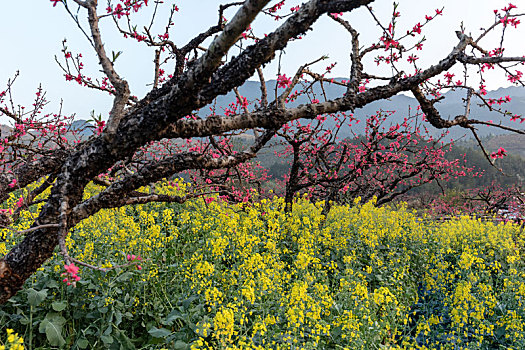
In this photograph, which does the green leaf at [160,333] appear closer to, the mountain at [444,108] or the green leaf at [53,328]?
the green leaf at [53,328]

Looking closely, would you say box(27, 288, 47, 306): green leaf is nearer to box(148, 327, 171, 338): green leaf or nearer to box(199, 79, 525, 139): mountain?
box(148, 327, 171, 338): green leaf

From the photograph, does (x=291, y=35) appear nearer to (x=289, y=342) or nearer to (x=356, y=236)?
(x=289, y=342)

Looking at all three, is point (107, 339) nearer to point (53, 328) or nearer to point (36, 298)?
point (53, 328)

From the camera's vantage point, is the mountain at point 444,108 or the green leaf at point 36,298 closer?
the green leaf at point 36,298

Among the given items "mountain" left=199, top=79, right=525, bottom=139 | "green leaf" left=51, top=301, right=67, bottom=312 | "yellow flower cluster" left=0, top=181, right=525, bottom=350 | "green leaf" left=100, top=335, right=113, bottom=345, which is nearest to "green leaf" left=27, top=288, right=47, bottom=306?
"green leaf" left=51, top=301, right=67, bottom=312

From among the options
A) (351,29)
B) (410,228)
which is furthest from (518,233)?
(351,29)

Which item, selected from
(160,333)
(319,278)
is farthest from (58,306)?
(319,278)

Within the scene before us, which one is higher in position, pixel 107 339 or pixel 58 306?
pixel 58 306

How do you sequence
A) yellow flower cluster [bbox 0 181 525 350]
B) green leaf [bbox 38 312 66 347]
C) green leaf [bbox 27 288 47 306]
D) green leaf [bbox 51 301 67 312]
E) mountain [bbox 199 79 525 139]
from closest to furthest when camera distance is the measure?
green leaf [bbox 38 312 66 347]
green leaf [bbox 27 288 47 306]
green leaf [bbox 51 301 67 312]
yellow flower cluster [bbox 0 181 525 350]
mountain [bbox 199 79 525 139]

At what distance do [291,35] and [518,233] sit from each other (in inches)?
412

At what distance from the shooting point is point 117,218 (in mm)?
6520

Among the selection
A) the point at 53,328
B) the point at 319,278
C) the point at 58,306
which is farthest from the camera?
the point at 319,278

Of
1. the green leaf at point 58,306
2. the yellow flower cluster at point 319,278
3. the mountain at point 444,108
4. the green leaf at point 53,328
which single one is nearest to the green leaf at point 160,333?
the yellow flower cluster at point 319,278

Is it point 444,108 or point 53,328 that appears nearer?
point 53,328
